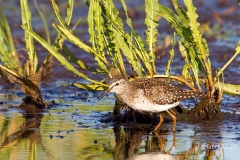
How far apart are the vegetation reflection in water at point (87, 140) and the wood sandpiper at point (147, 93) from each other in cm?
41

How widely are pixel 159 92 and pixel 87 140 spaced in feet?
4.14

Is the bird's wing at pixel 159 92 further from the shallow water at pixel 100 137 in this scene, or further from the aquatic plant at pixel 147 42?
the shallow water at pixel 100 137

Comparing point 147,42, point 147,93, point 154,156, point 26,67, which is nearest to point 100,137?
point 147,93

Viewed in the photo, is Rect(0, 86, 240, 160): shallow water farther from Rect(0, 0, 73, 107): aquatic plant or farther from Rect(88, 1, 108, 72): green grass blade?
Rect(88, 1, 108, 72): green grass blade

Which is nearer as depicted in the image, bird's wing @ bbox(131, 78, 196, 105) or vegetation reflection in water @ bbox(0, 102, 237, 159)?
vegetation reflection in water @ bbox(0, 102, 237, 159)

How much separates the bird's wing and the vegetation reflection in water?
49 cm

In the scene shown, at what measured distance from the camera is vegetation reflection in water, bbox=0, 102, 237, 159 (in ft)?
26.8

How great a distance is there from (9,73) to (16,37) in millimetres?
6471

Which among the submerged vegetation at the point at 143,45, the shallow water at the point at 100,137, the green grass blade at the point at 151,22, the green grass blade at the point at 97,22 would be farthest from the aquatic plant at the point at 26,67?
the green grass blade at the point at 151,22

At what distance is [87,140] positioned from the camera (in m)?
8.89

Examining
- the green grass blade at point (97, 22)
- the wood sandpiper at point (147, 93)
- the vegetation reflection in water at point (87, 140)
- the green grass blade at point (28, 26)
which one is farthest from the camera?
the green grass blade at point (28, 26)

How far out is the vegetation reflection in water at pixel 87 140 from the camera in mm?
8164

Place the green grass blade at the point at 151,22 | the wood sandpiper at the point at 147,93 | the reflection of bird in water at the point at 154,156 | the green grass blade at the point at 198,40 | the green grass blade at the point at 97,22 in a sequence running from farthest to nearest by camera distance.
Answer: the green grass blade at the point at 151,22
the green grass blade at the point at 97,22
the green grass blade at the point at 198,40
the wood sandpiper at the point at 147,93
the reflection of bird in water at the point at 154,156

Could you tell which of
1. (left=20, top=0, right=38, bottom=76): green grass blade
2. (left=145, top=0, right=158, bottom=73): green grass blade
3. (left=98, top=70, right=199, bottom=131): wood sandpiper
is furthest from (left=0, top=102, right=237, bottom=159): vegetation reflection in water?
(left=145, top=0, right=158, bottom=73): green grass blade
